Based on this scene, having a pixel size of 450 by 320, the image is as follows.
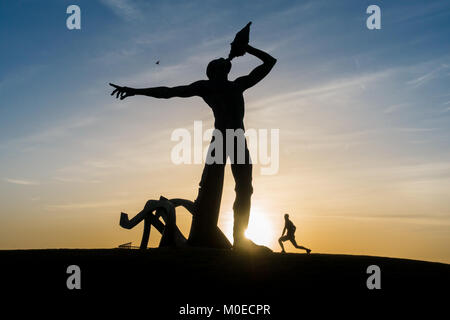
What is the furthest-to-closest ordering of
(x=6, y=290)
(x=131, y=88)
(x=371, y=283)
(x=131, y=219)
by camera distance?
(x=131, y=219)
(x=131, y=88)
(x=371, y=283)
(x=6, y=290)

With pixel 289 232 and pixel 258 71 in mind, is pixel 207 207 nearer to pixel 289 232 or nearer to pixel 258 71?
pixel 258 71

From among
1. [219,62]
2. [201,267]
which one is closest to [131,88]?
[219,62]

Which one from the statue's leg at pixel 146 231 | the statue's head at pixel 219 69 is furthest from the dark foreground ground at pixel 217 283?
the statue's leg at pixel 146 231

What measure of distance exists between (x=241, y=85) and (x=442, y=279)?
610 centimetres

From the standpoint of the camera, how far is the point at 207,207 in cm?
1191

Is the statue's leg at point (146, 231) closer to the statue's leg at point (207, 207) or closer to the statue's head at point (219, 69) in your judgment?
the statue's leg at point (207, 207)

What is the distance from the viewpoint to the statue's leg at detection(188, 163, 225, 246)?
11695mm

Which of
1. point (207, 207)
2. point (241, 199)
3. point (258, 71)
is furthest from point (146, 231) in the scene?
point (258, 71)

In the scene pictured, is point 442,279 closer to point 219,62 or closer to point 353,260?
point 353,260

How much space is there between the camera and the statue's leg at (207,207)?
11695 mm

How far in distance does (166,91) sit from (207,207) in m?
2.96

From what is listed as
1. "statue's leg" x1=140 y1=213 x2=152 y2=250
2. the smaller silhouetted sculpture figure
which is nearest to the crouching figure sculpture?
"statue's leg" x1=140 y1=213 x2=152 y2=250

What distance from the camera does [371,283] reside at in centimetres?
826

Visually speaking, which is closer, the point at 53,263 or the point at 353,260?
the point at 53,263
